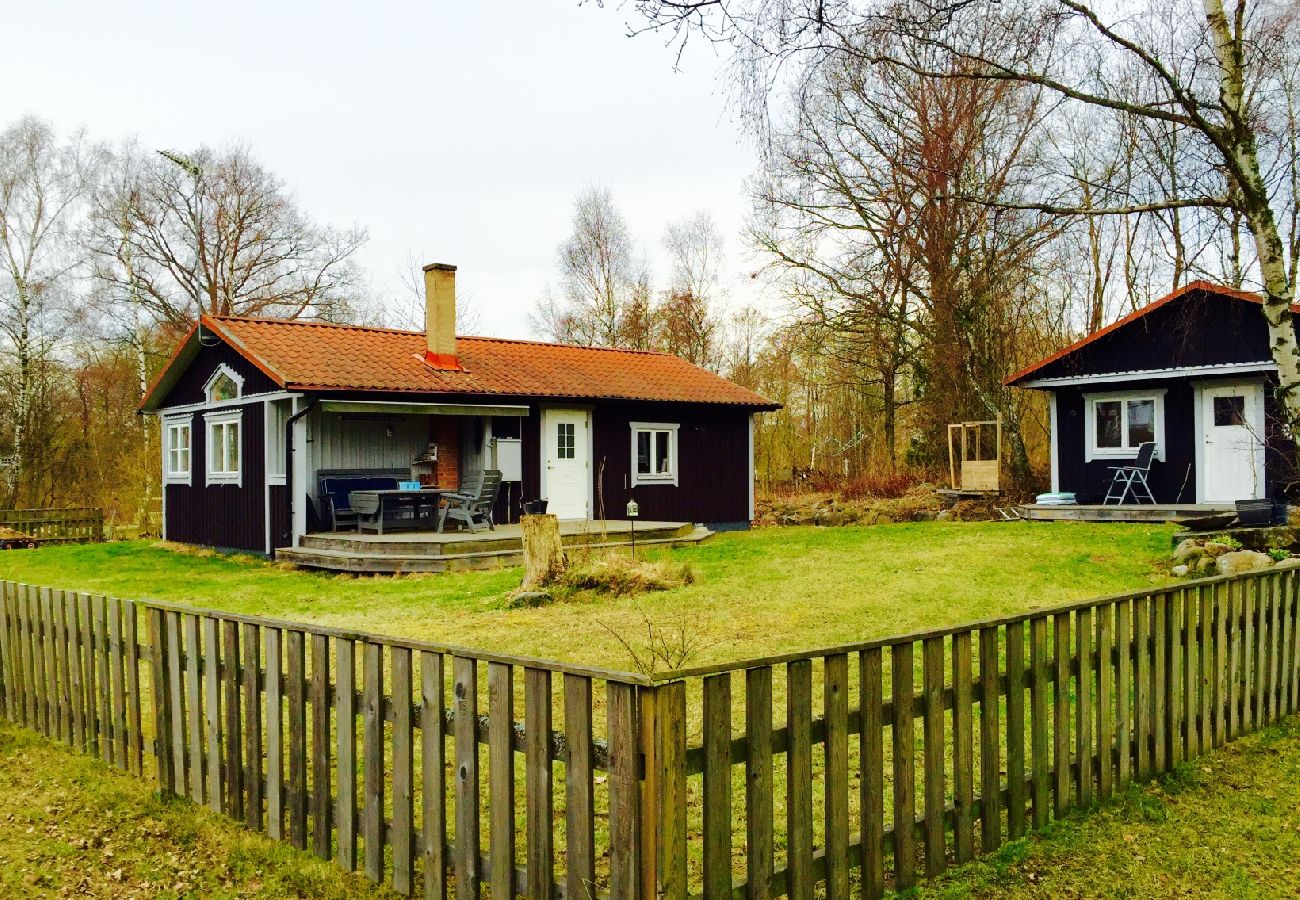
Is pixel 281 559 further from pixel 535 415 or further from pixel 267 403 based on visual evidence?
pixel 535 415

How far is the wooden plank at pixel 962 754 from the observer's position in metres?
3.59

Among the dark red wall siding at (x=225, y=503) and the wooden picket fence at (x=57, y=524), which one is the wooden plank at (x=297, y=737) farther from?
the wooden picket fence at (x=57, y=524)

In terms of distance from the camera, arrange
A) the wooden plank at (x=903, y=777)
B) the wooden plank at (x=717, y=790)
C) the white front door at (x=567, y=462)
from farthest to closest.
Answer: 1. the white front door at (x=567, y=462)
2. the wooden plank at (x=903, y=777)
3. the wooden plank at (x=717, y=790)

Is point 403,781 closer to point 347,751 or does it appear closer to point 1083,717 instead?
point 347,751

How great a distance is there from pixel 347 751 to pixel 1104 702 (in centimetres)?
330

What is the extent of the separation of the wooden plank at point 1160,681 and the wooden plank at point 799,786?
245 centimetres

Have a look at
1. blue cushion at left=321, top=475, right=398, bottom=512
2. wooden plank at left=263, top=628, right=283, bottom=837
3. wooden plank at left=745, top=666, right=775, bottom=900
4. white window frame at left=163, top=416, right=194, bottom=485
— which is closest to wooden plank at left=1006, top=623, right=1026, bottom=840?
wooden plank at left=745, top=666, right=775, bottom=900

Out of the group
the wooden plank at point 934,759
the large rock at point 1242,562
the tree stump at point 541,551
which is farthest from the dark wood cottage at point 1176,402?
the wooden plank at point 934,759

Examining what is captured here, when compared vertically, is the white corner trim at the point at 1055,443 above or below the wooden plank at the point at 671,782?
above

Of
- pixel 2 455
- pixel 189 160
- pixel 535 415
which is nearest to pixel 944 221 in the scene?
pixel 535 415

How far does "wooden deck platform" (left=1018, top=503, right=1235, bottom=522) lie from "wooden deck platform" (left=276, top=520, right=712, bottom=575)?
316 inches

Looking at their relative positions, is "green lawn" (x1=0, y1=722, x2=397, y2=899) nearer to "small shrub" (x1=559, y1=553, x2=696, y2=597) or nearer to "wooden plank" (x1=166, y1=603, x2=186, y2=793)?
"wooden plank" (x1=166, y1=603, x2=186, y2=793)

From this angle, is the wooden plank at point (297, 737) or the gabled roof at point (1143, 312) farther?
the gabled roof at point (1143, 312)

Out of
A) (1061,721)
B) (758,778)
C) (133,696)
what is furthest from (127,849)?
(1061,721)
